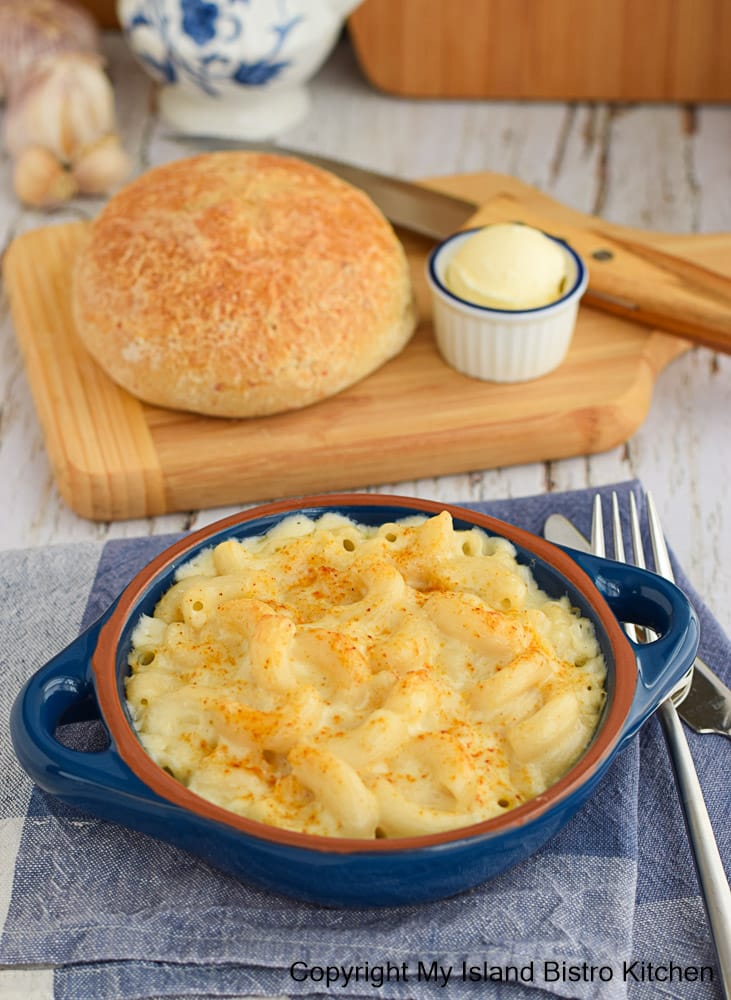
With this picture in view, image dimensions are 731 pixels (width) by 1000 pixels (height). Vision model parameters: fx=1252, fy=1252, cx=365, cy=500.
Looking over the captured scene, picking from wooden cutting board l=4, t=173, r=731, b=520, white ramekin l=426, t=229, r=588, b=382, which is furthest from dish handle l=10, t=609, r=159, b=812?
white ramekin l=426, t=229, r=588, b=382

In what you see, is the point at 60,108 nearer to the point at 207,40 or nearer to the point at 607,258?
the point at 207,40

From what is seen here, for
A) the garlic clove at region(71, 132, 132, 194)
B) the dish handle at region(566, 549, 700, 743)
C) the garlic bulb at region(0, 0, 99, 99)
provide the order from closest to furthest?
1. the dish handle at region(566, 549, 700, 743)
2. the garlic clove at region(71, 132, 132, 194)
3. the garlic bulb at region(0, 0, 99, 99)

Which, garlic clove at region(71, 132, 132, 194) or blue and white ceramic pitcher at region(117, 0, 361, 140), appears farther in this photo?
garlic clove at region(71, 132, 132, 194)

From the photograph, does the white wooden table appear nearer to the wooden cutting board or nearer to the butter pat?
the wooden cutting board

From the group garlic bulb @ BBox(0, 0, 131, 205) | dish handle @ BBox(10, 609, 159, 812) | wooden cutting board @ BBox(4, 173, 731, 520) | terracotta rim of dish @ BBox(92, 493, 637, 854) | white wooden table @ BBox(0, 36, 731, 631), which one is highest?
terracotta rim of dish @ BBox(92, 493, 637, 854)

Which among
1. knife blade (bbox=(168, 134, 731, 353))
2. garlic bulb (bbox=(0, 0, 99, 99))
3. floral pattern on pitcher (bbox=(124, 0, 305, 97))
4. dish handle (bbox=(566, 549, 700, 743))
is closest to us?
dish handle (bbox=(566, 549, 700, 743))

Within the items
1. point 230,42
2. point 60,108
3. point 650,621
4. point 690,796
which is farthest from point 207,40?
point 690,796
